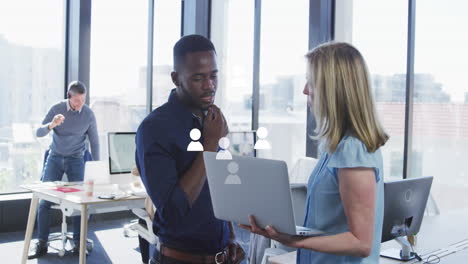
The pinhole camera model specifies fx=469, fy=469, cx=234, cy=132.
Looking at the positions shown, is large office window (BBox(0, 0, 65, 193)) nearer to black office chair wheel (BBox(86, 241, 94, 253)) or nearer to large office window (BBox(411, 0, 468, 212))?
black office chair wheel (BBox(86, 241, 94, 253))

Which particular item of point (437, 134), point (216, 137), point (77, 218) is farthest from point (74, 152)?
point (216, 137)

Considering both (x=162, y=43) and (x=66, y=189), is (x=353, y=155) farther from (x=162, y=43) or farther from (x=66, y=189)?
(x=162, y=43)

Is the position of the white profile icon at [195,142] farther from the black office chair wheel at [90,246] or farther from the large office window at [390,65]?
the black office chair wheel at [90,246]

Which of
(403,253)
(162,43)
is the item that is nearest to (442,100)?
(403,253)

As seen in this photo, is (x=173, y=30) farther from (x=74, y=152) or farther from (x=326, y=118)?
(x=326, y=118)

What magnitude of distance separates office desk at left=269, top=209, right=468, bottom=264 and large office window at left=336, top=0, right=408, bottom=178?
43.2 inches

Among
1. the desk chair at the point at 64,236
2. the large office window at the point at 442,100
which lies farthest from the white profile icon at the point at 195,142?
the large office window at the point at 442,100

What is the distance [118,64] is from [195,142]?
182 inches

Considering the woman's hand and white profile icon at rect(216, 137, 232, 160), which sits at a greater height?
white profile icon at rect(216, 137, 232, 160)

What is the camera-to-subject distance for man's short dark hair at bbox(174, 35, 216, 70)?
121cm

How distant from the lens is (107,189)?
3521mm

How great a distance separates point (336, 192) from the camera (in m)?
1.10

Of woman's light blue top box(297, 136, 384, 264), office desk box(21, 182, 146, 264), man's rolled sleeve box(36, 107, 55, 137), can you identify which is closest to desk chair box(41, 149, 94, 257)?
man's rolled sleeve box(36, 107, 55, 137)

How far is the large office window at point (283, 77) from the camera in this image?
4770mm
